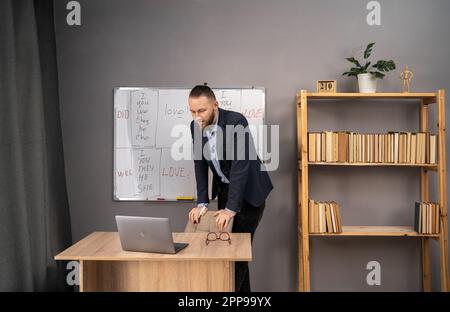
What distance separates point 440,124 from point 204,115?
6.00 feet

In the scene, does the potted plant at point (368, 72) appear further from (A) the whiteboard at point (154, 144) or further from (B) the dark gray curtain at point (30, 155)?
(B) the dark gray curtain at point (30, 155)

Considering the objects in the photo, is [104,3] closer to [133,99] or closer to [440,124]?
[133,99]

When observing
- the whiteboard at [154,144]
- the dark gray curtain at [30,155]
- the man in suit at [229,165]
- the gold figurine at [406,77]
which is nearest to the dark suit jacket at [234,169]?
the man in suit at [229,165]

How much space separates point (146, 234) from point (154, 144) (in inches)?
67.2

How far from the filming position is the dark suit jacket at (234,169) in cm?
291

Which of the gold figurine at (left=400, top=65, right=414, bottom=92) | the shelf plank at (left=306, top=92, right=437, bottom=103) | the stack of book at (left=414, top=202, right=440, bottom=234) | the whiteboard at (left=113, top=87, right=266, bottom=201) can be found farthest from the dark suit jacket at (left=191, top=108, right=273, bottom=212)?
the gold figurine at (left=400, top=65, right=414, bottom=92)

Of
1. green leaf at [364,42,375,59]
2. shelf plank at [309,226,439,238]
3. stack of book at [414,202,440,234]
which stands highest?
green leaf at [364,42,375,59]

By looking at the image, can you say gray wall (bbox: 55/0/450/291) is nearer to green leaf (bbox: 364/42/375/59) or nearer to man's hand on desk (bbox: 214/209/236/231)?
green leaf (bbox: 364/42/375/59)

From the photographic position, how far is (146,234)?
2367mm

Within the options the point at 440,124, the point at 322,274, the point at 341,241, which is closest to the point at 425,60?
the point at 440,124

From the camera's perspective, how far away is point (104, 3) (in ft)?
13.2

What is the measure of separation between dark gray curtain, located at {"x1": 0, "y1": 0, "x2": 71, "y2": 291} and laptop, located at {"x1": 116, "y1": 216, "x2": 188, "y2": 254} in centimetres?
97

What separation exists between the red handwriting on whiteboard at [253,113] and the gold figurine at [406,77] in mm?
1148

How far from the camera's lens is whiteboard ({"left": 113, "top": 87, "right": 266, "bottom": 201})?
3990 mm
